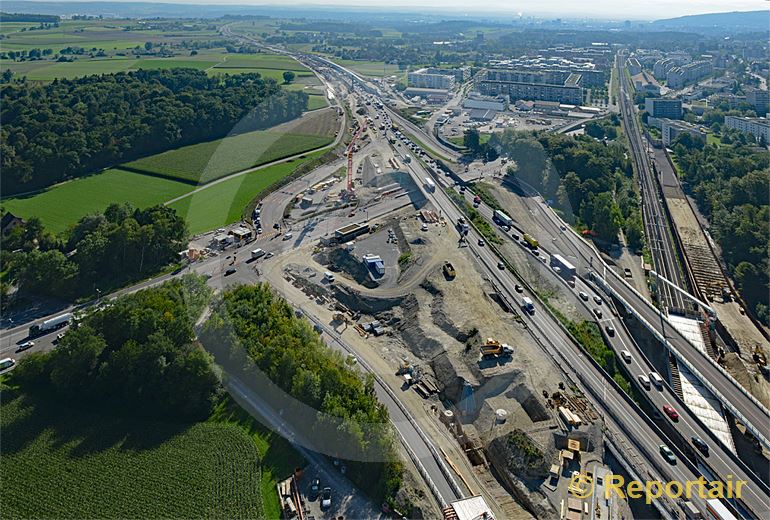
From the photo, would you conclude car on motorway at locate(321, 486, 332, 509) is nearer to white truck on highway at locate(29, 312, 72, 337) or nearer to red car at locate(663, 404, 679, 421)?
red car at locate(663, 404, 679, 421)

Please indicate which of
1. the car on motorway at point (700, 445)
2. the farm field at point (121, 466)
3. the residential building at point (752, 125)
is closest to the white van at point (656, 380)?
the car on motorway at point (700, 445)

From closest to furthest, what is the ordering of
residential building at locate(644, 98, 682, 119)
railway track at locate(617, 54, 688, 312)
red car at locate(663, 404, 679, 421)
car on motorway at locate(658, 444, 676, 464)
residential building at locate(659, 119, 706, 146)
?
car on motorway at locate(658, 444, 676, 464)
red car at locate(663, 404, 679, 421)
railway track at locate(617, 54, 688, 312)
residential building at locate(659, 119, 706, 146)
residential building at locate(644, 98, 682, 119)

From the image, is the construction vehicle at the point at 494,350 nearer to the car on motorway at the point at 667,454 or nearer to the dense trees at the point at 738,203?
the car on motorway at the point at 667,454

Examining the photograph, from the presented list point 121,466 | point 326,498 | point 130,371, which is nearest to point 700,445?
point 326,498

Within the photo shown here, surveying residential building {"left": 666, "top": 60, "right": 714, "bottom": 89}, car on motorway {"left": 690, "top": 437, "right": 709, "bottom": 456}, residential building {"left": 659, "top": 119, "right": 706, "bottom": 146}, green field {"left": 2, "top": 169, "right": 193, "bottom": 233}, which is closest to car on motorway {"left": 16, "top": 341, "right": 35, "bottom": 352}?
green field {"left": 2, "top": 169, "right": 193, "bottom": 233}

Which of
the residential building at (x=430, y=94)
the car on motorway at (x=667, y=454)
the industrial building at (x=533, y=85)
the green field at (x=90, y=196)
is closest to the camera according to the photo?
the car on motorway at (x=667, y=454)

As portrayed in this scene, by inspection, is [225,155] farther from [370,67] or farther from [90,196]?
[370,67]
